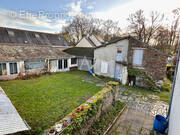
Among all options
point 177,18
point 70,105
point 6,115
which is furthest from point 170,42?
point 6,115

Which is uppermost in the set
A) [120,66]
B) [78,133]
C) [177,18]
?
[177,18]

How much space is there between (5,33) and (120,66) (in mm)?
20031

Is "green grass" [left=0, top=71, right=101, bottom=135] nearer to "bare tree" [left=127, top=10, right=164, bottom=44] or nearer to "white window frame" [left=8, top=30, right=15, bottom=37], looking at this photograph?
"white window frame" [left=8, top=30, right=15, bottom=37]

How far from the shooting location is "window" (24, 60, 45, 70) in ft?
42.0

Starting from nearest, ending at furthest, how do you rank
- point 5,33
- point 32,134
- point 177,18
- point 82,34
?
point 32,134, point 5,33, point 177,18, point 82,34

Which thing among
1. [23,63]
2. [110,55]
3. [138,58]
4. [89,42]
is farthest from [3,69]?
[89,42]

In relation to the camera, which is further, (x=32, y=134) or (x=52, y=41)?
(x=52, y=41)

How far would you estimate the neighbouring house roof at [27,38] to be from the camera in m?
17.3

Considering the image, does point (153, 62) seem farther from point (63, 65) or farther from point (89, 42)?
point (89, 42)

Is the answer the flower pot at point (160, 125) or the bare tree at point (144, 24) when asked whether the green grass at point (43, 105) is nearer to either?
the flower pot at point (160, 125)

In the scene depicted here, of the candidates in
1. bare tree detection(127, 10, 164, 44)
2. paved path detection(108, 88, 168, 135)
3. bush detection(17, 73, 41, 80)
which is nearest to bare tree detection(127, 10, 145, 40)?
bare tree detection(127, 10, 164, 44)

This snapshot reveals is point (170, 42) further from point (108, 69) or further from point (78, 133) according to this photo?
point (78, 133)

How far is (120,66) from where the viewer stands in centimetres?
1249

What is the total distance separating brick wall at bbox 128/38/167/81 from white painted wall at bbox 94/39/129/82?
125 cm
